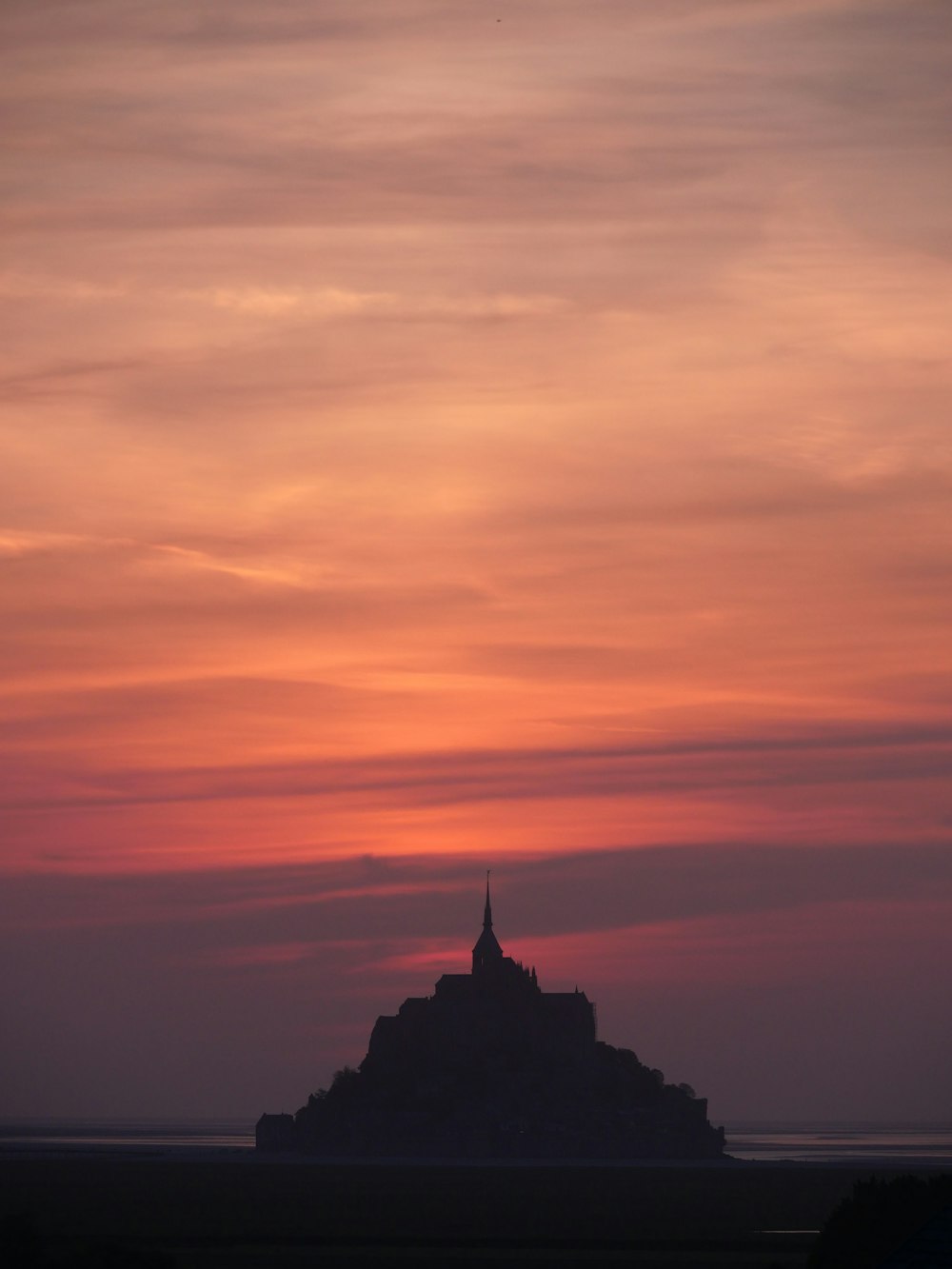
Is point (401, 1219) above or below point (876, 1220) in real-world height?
below

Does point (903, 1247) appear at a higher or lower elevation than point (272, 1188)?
higher

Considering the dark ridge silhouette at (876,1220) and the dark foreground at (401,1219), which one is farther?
the dark foreground at (401,1219)

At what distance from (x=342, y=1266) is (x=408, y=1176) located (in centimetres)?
10339

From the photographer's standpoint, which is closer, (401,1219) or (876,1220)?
(876,1220)

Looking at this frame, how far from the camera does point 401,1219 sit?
11100 cm

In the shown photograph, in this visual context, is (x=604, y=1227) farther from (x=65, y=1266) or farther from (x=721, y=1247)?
(x=65, y=1266)

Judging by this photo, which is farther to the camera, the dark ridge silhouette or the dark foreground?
the dark foreground

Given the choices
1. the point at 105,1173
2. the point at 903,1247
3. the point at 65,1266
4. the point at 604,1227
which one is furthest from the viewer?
the point at 105,1173

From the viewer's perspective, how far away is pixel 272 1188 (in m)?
149

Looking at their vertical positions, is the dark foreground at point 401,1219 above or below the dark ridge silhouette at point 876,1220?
below

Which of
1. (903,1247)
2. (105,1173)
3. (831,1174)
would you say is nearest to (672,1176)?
(831,1174)

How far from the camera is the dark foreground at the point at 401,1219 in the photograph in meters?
82.5

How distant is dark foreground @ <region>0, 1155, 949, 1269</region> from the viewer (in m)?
82.5

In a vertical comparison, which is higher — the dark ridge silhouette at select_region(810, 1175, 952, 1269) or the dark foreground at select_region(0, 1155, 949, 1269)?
the dark ridge silhouette at select_region(810, 1175, 952, 1269)
